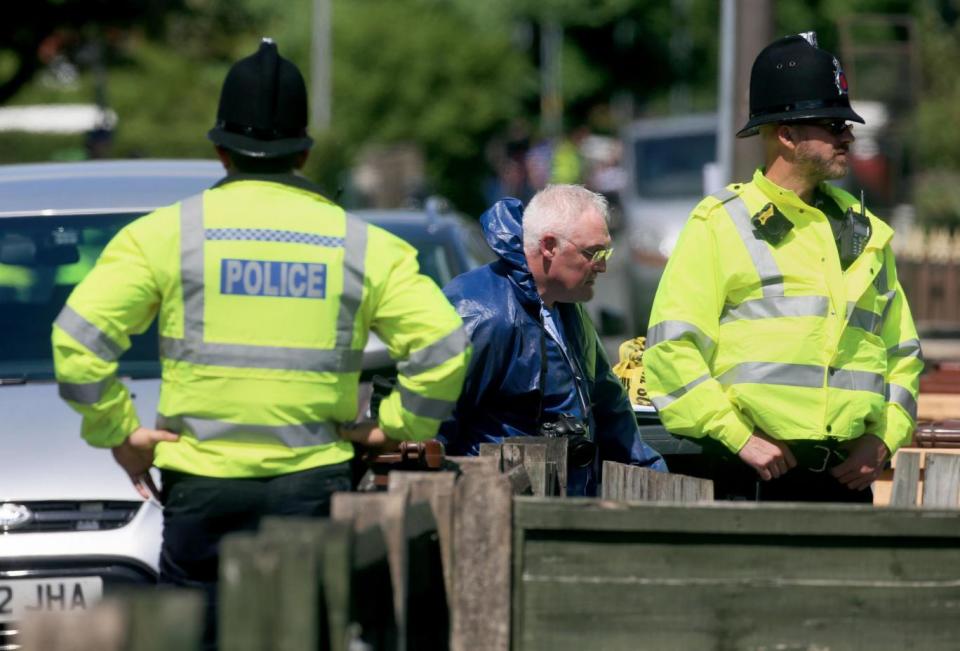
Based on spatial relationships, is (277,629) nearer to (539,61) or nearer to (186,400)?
(186,400)

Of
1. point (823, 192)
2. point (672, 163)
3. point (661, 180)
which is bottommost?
point (823, 192)

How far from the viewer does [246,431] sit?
402 centimetres

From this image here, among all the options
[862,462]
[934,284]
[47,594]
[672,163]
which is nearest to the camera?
[862,462]

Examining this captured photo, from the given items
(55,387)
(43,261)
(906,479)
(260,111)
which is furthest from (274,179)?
(43,261)

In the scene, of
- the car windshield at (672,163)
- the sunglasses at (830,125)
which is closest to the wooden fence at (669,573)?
the sunglasses at (830,125)

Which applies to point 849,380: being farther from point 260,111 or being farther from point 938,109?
point 938,109

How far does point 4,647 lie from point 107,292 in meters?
1.68

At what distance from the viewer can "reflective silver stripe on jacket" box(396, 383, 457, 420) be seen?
4109 millimetres

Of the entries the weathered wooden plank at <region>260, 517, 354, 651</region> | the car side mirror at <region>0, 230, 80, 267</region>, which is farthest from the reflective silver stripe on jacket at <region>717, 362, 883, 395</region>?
the car side mirror at <region>0, 230, 80, 267</region>

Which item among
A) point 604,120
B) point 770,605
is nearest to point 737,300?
point 770,605

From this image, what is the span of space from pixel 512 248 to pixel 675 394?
2.96 ft

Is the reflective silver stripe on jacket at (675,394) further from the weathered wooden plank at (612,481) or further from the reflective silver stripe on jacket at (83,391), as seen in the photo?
the reflective silver stripe on jacket at (83,391)

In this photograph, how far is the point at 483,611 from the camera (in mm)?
3859

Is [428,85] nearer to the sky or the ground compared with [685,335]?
nearer to the sky
